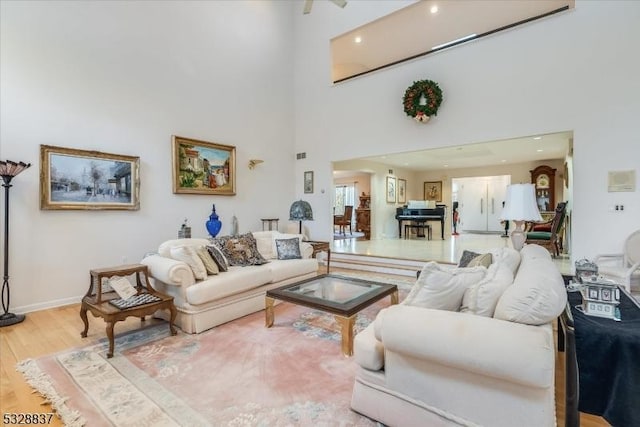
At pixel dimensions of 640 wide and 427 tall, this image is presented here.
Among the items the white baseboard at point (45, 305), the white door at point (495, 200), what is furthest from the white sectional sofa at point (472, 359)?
the white door at point (495, 200)

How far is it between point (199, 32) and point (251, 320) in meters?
5.05

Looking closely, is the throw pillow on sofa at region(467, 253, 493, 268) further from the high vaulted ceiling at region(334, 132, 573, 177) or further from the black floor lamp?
the black floor lamp

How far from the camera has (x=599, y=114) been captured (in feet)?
13.9

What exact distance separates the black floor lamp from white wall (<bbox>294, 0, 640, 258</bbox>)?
16.9 ft

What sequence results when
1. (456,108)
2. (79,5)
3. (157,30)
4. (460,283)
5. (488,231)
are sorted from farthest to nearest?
(488,231) → (456,108) → (157,30) → (79,5) → (460,283)

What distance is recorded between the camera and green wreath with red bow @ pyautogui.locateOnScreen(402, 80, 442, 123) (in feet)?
17.8

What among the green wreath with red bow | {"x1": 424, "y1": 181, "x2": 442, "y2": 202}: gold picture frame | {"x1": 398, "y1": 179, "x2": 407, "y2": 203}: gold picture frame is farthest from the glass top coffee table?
{"x1": 424, "y1": 181, "x2": 442, "y2": 202}: gold picture frame

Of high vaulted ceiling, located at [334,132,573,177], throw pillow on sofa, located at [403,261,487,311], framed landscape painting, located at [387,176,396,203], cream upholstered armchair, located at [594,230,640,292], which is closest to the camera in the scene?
throw pillow on sofa, located at [403,261,487,311]

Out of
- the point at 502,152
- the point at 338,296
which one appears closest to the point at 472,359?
the point at 338,296

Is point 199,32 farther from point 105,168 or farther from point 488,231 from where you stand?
point 488,231

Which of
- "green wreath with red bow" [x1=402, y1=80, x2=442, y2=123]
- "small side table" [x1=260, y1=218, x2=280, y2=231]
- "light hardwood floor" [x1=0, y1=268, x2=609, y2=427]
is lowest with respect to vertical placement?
"light hardwood floor" [x1=0, y1=268, x2=609, y2=427]

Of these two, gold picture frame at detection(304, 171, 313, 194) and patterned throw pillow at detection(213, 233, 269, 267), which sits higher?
gold picture frame at detection(304, 171, 313, 194)

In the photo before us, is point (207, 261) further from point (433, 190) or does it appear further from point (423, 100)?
point (433, 190)

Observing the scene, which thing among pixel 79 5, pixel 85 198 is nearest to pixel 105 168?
pixel 85 198
